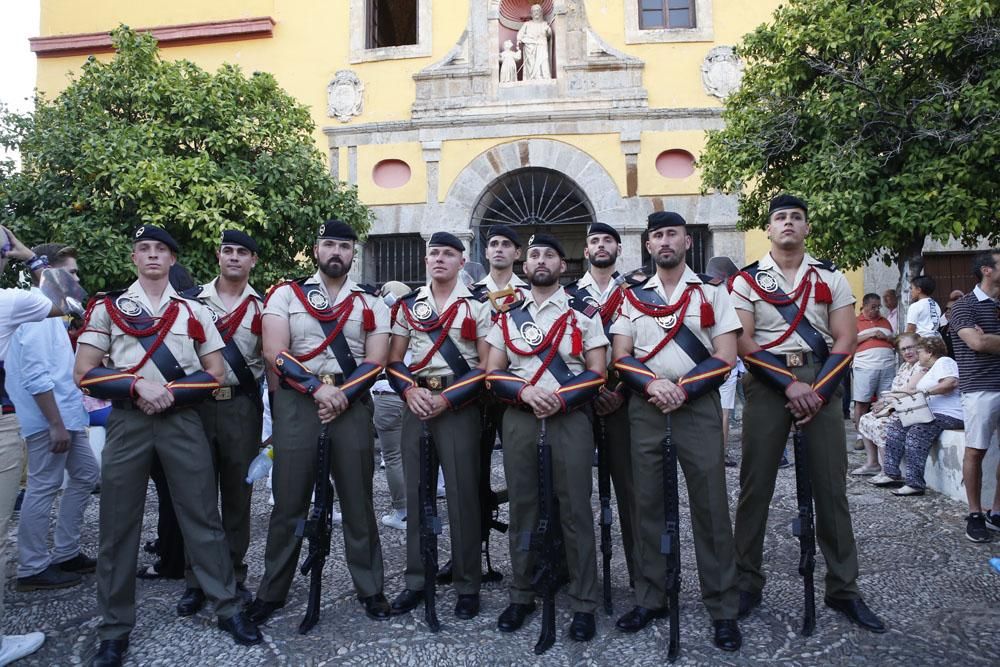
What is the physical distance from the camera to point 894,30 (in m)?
9.35

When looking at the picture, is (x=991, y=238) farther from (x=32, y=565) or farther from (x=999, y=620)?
(x=32, y=565)

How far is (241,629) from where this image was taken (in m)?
3.67

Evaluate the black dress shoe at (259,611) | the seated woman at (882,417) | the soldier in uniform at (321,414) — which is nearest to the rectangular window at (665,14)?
Answer: the seated woman at (882,417)

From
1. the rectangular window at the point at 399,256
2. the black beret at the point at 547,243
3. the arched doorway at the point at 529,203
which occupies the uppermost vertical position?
the arched doorway at the point at 529,203

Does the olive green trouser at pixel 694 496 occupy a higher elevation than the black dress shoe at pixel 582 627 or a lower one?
higher

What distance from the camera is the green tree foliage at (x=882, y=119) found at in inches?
357

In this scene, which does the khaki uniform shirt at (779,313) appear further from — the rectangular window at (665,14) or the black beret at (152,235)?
the rectangular window at (665,14)

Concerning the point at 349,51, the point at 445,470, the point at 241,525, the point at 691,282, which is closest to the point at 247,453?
the point at 241,525

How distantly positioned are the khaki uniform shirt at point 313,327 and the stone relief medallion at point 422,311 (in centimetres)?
21

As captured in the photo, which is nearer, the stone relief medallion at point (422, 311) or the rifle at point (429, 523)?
the rifle at point (429, 523)

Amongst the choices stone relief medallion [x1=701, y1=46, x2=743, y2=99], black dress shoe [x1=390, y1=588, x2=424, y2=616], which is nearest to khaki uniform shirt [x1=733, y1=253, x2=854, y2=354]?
black dress shoe [x1=390, y1=588, x2=424, y2=616]

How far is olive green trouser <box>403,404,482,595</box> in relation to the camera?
401 centimetres

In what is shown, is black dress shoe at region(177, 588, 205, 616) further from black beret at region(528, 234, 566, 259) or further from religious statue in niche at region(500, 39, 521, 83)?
religious statue in niche at region(500, 39, 521, 83)

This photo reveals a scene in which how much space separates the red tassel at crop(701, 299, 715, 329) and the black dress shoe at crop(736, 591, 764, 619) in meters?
1.50
